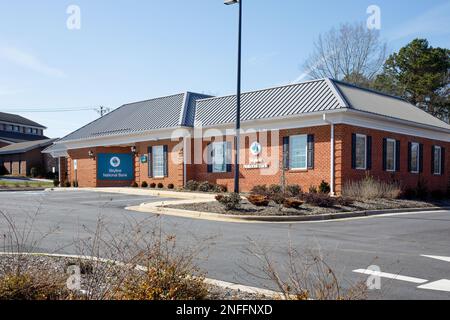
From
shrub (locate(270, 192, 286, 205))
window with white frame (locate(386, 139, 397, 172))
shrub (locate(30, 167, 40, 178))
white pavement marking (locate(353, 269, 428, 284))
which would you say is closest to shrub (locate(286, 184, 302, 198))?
shrub (locate(270, 192, 286, 205))

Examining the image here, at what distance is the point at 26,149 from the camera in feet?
175

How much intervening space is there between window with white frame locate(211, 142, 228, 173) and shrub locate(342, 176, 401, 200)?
7224mm

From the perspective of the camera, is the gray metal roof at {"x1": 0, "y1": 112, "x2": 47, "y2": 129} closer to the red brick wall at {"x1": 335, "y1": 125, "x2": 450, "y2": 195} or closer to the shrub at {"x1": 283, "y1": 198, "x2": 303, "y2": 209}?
the red brick wall at {"x1": 335, "y1": 125, "x2": 450, "y2": 195}

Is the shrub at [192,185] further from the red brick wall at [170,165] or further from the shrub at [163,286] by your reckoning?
the shrub at [163,286]

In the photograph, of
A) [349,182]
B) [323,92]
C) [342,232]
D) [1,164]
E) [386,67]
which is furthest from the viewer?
[1,164]

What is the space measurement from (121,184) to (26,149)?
2628 centimetres

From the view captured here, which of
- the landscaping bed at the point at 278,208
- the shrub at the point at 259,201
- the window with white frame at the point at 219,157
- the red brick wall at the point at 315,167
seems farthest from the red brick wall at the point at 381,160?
the window with white frame at the point at 219,157

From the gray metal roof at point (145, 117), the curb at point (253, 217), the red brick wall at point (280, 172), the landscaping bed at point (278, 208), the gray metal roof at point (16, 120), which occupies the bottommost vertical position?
the curb at point (253, 217)

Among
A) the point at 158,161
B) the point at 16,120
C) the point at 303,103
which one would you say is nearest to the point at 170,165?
the point at 158,161

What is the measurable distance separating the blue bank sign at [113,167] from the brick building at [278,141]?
0.23 feet

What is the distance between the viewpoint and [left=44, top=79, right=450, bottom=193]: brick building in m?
21.9

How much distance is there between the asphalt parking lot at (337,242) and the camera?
6973 millimetres
